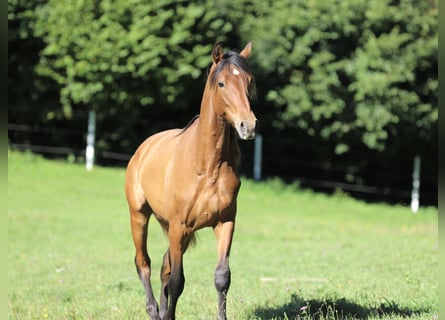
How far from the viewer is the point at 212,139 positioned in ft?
21.2

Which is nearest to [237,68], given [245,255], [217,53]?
[217,53]

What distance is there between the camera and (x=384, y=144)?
22.7m

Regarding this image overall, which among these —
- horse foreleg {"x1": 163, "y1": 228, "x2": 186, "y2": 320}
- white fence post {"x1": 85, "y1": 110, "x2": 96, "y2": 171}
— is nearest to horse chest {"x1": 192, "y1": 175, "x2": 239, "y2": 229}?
horse foreleg {"x1": 163, "y1": 228, "x2": 186, "y2": 320}

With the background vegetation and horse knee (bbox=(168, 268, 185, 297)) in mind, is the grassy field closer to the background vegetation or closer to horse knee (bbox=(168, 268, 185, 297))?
horse knee (bbox=(168, 268, 185, 297))

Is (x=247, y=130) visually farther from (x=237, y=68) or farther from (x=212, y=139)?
(x=212, y=139)

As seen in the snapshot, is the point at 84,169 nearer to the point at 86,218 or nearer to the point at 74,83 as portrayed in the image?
the point at 74,83

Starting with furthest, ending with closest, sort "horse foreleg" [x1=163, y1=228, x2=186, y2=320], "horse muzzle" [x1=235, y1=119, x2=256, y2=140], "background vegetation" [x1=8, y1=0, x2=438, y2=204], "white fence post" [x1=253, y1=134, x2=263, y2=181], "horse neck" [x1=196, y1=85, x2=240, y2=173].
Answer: "white fence post" [x1=253, y1=134, x2=263, y2=181], "background vegetation" [x1=8, y1=0, x2=438, y2=204], "horse foreleg" [x1=163, y1=228, x2=186, y2=320], "horse neck" [x1=196, y1=85, x2=240, y2=173], "horse muzzle" [x1=235, y1=119, x2=256, y2=140]

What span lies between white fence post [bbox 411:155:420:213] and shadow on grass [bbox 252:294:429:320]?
1579 centimetres

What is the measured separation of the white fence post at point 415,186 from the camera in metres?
22.9

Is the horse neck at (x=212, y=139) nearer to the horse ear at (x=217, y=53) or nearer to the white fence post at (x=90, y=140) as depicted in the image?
the horse ear at (x=217, y=53)

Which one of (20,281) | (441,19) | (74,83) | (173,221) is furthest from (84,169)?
(441,19)

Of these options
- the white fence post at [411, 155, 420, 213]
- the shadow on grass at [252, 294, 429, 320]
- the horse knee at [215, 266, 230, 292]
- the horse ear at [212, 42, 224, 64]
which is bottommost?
the white fence post at [411, 155, 420, 213]

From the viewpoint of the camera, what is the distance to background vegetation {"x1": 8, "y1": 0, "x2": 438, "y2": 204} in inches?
842

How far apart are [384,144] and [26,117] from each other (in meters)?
11.5
